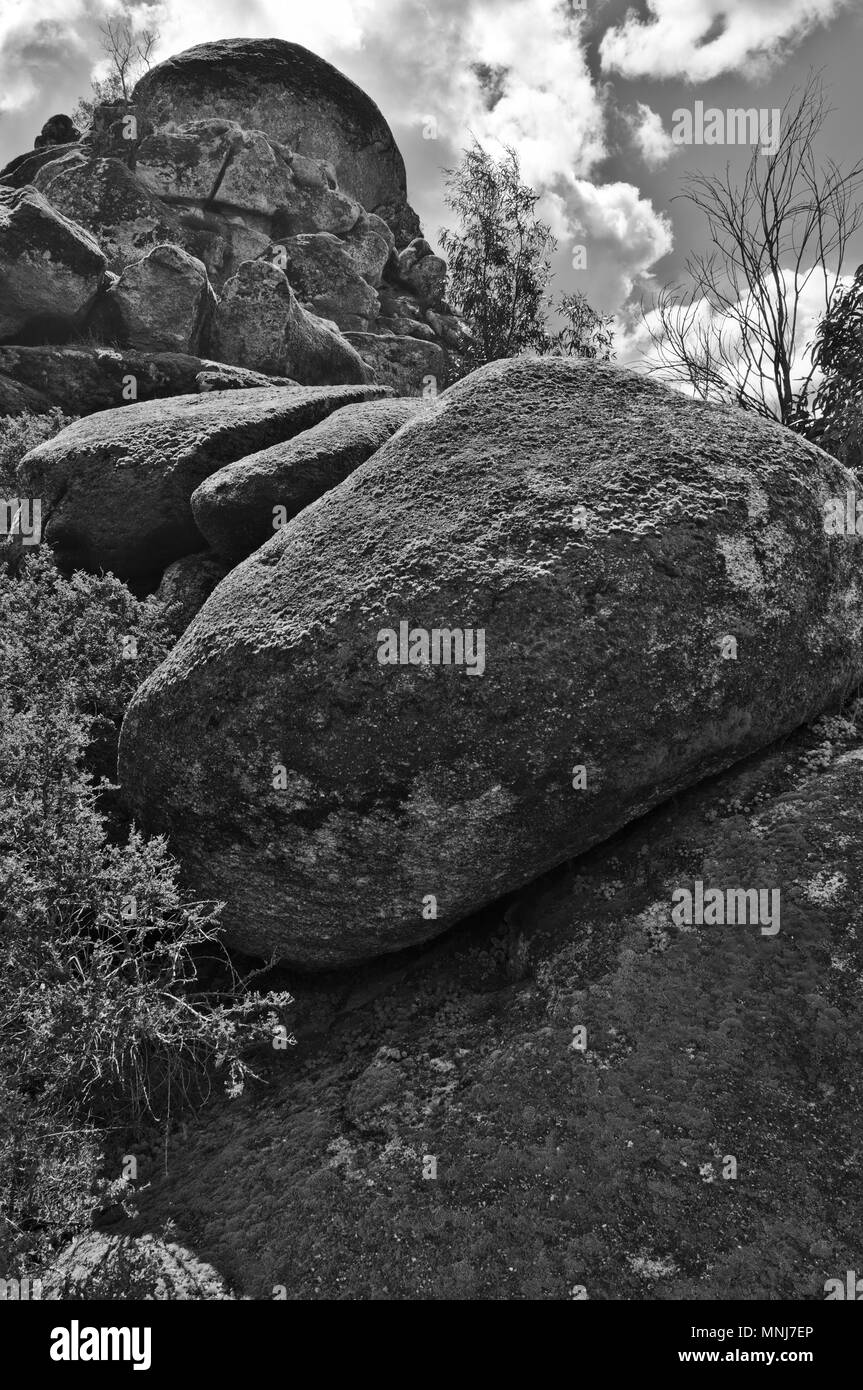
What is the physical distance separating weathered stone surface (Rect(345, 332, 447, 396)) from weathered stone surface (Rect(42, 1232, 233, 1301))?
764 inches

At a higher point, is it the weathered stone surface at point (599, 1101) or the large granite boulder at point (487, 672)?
the large granite boulder at point (487, 672)

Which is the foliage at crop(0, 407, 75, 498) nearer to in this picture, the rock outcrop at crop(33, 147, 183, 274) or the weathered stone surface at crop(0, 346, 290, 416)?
the weathered stone surface at crop(0, 346, 290, 416)

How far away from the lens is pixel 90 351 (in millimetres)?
12820

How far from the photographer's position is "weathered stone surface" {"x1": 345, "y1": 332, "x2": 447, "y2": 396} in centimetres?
2106

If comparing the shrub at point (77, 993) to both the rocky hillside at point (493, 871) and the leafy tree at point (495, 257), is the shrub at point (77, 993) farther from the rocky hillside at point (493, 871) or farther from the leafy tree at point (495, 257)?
the leafy tree at point (495, 257)

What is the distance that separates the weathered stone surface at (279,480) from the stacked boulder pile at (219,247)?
478cm

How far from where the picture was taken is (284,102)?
29688 mm

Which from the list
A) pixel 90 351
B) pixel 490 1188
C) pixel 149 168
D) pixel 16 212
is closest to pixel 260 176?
pixel 149 168

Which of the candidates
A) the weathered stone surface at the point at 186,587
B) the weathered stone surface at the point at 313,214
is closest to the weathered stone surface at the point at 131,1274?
the weathered stone surface at the point at 186,587

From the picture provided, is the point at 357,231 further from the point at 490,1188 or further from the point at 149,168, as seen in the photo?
the point at 490,1188

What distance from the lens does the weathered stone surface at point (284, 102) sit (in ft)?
93.9

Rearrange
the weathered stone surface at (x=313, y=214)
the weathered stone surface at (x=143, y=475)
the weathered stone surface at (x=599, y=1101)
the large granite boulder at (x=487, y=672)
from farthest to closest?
1. the weathered stone surface at (x=313, y=214)
2. the weathered stone surface at (x=143, y=475)
3. the large granite boulder at (x=487, y=672)
4. the weathered stone surface at (x=599, y=1101)

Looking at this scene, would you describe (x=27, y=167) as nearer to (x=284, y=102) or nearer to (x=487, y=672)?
(x=284, y=102)

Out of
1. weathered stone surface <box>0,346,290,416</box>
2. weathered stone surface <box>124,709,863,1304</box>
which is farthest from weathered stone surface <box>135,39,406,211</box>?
weathered stone surface <box>124,709,863,1304</box>
